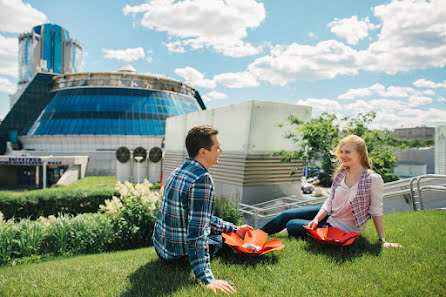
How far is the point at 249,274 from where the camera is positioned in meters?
3.32

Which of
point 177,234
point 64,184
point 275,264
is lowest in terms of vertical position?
point 64,184

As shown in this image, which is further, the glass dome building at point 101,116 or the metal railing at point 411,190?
Result: the glass dome building at point 101,116

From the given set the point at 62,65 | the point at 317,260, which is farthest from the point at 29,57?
the point at 317,260

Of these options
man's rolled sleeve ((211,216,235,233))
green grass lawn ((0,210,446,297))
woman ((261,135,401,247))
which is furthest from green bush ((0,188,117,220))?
man's rolled sleeve ((211,216,235,233))

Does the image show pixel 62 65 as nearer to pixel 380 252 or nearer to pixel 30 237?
pixel 30 237

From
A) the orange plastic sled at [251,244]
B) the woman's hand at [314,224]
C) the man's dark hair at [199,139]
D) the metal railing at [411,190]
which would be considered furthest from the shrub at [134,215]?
the man's dark hair at [199,139]

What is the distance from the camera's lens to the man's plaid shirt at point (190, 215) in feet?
9.34

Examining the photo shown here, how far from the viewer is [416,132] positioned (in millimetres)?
77688

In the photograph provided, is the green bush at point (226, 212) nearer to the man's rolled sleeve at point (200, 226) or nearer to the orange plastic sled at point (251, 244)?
the orange plastic sled at point (251, 244)

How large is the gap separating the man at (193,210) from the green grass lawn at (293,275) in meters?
0.24

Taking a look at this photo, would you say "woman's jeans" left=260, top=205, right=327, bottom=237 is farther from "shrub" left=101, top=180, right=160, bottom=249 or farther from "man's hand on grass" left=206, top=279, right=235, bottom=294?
"shrub" left=101, top=180, right=160, bottom=249

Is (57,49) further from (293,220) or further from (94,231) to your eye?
(293,220)

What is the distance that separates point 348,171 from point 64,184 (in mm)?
34115

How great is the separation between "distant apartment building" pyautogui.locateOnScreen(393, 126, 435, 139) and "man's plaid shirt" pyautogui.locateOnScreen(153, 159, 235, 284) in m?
86.0
